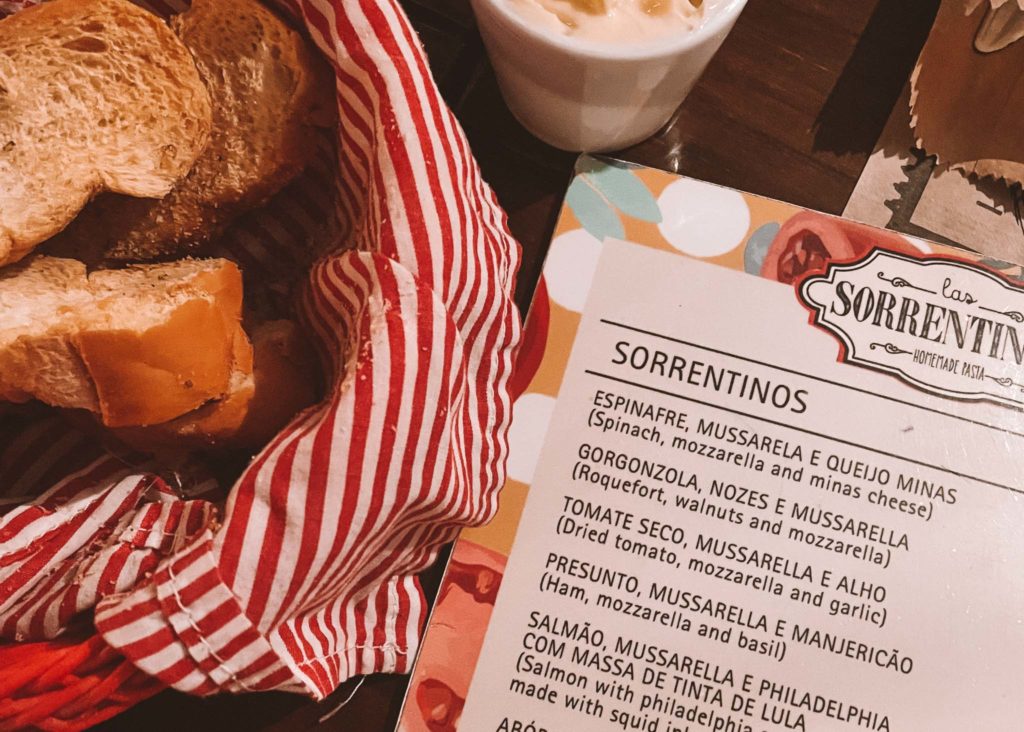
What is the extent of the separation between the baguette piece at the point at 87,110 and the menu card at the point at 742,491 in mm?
251

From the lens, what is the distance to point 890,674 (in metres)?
0.45

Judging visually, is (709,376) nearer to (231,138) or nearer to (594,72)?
(594,72)

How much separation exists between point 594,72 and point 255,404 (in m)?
0.26

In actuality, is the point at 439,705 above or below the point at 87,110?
below

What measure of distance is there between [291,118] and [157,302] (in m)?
0.13

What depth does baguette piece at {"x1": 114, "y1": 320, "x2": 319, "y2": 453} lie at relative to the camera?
383 millimetres

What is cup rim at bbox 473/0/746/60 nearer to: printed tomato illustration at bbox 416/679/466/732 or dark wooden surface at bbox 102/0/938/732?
dark wooden surface at bbox 102/0/938/732

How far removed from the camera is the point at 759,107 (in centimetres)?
53

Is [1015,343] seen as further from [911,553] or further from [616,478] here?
[616,478]

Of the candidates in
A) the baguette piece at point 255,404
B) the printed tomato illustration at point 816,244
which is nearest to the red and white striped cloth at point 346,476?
the baguette piece at point 255,404

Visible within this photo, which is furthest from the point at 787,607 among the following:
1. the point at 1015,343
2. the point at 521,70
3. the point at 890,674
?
the point at 521,70

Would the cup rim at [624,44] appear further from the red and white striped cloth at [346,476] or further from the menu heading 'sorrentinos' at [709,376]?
the menu heading 'sorrentinos' at [709,376]

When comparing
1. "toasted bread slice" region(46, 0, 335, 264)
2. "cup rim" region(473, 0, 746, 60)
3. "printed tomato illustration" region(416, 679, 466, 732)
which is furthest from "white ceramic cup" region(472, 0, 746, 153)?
"printed tomato illustration" region(416, 679, 466, 732)

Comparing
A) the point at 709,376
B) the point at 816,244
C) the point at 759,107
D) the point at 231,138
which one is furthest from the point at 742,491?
the point at 231,138
